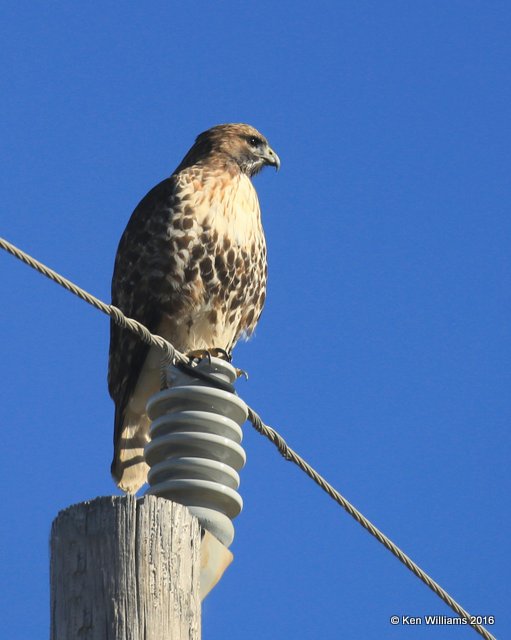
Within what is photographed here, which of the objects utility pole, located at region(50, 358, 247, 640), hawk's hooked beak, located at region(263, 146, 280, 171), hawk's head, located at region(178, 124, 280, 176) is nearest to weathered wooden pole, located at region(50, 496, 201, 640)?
utility pole, located at region(50, 358, 247, 640)

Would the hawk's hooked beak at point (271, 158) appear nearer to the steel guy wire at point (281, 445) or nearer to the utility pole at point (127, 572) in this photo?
the steel guy wire at point (281, 445)

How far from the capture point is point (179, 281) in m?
5.79

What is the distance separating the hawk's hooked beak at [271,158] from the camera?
7035 millimetres

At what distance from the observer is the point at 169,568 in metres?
2.52

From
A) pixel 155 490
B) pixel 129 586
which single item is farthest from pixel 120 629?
pixel 155 490

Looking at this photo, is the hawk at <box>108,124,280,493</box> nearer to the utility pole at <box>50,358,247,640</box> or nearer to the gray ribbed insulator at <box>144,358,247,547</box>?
the gray ribbed insulator at <box>144,358,247,547</box>

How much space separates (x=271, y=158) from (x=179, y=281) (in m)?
1.54

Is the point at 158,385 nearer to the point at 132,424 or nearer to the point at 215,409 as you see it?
the point at 132,424

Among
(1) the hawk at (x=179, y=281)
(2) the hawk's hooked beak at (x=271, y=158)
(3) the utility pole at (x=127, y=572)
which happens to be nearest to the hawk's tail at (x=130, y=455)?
(1) the hawk at (x=179, y=281)

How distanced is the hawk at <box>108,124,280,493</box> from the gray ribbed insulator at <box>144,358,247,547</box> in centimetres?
219

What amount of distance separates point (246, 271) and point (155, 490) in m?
2.92

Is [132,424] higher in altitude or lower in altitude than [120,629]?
higher

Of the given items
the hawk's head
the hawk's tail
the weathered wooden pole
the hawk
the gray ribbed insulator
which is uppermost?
the hawk's head

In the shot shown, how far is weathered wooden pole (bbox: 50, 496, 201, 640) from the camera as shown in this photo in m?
2.42
